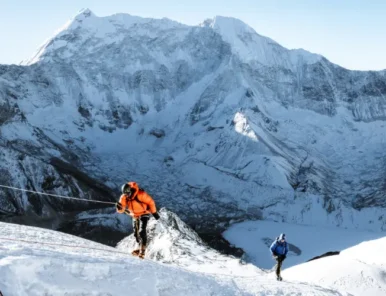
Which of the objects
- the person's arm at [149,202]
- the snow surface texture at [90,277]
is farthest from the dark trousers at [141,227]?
Result: the snow surface texture at [90,277]

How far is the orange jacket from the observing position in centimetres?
2242

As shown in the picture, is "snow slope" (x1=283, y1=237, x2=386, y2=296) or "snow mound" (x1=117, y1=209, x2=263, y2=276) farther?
"snow mound" (x1=117, y1=209, x2=263, y2=276)

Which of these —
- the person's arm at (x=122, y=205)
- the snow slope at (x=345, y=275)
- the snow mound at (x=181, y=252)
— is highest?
the person's arm at (x=122, y=205)

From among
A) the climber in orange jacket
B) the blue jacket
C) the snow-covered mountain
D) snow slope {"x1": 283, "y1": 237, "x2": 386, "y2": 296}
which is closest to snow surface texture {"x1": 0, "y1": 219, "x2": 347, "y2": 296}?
the snow-covered mountain

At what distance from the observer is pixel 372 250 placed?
74.5 m

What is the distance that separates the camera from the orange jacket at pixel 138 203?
73.6 ft

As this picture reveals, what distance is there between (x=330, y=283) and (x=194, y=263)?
15937 mm

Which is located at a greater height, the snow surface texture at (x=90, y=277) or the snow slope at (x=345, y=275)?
the snow surface texture at (x=90, y=277)

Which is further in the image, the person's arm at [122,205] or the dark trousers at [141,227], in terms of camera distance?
the dark trousers at [141,227]

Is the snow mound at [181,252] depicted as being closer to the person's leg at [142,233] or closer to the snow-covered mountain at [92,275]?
the person's leg at [142,233]

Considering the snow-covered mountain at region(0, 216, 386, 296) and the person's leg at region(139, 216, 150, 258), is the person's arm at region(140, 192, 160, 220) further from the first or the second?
the snow-covered mountain at region(0, 216, 386, 296)

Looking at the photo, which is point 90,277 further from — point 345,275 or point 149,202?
point 345,275

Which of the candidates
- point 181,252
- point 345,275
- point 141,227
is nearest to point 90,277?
point 141,227

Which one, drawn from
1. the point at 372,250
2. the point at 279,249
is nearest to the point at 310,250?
the point at 372,250
